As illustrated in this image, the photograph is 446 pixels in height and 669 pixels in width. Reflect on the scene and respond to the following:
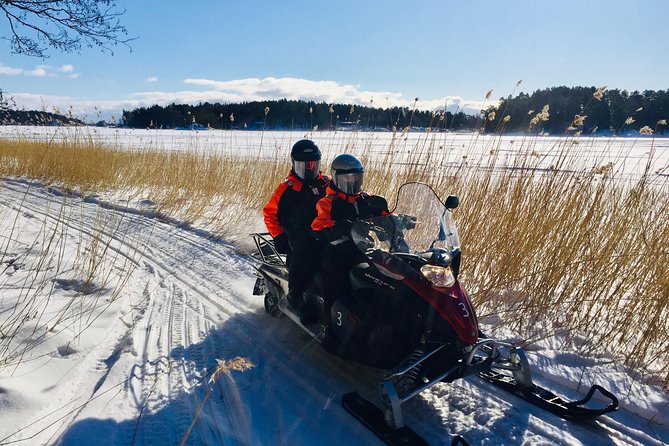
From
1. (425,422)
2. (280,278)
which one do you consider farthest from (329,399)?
(280,278)

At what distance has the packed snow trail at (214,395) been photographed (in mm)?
2232

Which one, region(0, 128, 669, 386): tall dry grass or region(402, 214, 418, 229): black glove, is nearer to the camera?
region(402, 214, 418, 229): black glove

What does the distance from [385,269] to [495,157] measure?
111 inches

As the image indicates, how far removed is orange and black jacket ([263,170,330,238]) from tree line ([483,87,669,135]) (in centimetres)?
237

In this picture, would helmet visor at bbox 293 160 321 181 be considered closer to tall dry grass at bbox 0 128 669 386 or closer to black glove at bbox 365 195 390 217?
black glove at bbox 365 195 390 217

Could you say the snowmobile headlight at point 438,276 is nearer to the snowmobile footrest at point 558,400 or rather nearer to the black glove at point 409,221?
the black glove at point 409,221

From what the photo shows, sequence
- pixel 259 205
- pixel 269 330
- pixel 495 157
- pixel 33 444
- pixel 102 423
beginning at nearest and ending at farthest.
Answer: pixel 33 444 < pixel 102 423 < pixel 269 330 < pixel 495 157 < pixel 259 205

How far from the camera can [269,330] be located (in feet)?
11.5

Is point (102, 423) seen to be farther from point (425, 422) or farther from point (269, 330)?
point (425, 422)

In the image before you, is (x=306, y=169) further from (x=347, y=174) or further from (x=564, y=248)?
(x=564, y=248)

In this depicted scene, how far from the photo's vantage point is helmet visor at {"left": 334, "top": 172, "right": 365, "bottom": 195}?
307 cm

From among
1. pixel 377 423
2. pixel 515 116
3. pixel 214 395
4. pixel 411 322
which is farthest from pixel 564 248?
pixel 214 395

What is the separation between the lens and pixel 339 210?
309 centimetres

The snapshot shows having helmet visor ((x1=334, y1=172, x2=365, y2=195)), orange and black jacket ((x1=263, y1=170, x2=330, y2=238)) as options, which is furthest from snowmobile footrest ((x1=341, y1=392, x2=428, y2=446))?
orange and black jacket ((x1=263, y1=170, x2=330, y2=238))
